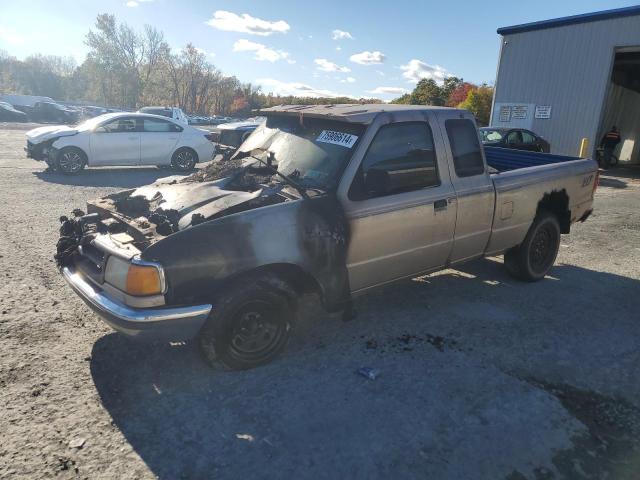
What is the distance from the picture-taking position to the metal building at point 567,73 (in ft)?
59.0

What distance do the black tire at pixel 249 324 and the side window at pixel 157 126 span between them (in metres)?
10.7

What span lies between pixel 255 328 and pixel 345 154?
4.99ft

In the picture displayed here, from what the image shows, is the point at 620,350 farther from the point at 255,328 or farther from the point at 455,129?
the point at 255,328

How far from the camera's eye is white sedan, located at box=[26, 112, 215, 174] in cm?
1171

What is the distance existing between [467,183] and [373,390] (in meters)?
2.17

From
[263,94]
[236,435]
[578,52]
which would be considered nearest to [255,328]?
[236,435]

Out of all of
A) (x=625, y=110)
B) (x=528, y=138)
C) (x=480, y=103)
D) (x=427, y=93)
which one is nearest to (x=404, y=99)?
(x=427, y=93)

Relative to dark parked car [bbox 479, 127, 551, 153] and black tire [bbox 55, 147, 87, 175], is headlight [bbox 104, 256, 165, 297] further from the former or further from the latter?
dark parked car [bbox 479, 127, 551, 153]

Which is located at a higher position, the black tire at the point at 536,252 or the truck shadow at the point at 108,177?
the black tire at the point at 536,252

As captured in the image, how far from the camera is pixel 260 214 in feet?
10.8

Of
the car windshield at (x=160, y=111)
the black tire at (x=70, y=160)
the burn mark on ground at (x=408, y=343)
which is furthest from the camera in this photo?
the car windshield at (x=160, y=111)

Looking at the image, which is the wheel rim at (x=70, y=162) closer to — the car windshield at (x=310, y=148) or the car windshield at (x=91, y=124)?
the car windshield at (x=91, y=124)

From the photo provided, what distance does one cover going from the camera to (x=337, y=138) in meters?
3.90

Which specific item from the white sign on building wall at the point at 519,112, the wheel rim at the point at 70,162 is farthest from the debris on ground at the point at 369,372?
the white sign on building wall at the point at 519,112
